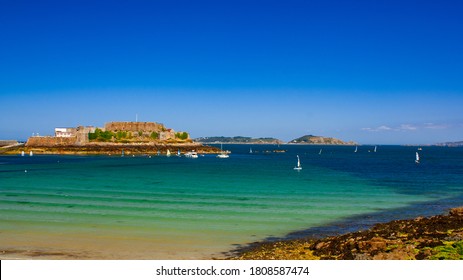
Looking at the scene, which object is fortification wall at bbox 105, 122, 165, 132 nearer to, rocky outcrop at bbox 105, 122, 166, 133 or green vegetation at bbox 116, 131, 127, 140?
rocky outcrop at bbox 105, 122, 166, 133

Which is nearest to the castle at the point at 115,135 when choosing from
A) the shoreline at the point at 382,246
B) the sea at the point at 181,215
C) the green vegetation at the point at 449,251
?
the sea at the point at 181,215

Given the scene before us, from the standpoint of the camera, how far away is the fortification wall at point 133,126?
17500 centimetres

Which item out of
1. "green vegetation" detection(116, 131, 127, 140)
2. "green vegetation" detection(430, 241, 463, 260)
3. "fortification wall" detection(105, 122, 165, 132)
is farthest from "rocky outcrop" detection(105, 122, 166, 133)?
"green vegetation" detection(430, 241, 463, 260)

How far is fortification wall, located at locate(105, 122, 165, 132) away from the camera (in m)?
175

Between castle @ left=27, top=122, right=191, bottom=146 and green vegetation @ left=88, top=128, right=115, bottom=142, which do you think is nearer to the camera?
castle @ left=27, top=122, right=191, bottom=146

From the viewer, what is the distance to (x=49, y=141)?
144875mm

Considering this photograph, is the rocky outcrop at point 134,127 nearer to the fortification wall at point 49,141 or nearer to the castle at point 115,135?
the castle at point 115,135

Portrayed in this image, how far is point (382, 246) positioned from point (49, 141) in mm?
145912

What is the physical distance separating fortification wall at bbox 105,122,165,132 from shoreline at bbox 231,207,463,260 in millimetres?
163267

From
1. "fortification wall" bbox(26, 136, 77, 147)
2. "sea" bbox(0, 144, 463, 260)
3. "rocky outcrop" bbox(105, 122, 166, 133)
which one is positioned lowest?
"sea" bbox(0, 144, 463, 260)

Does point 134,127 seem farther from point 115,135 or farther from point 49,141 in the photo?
point 49,141

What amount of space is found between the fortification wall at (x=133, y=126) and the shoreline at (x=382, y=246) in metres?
163

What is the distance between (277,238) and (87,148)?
Result: 127 meters

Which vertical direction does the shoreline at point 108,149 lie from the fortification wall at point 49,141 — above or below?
below
